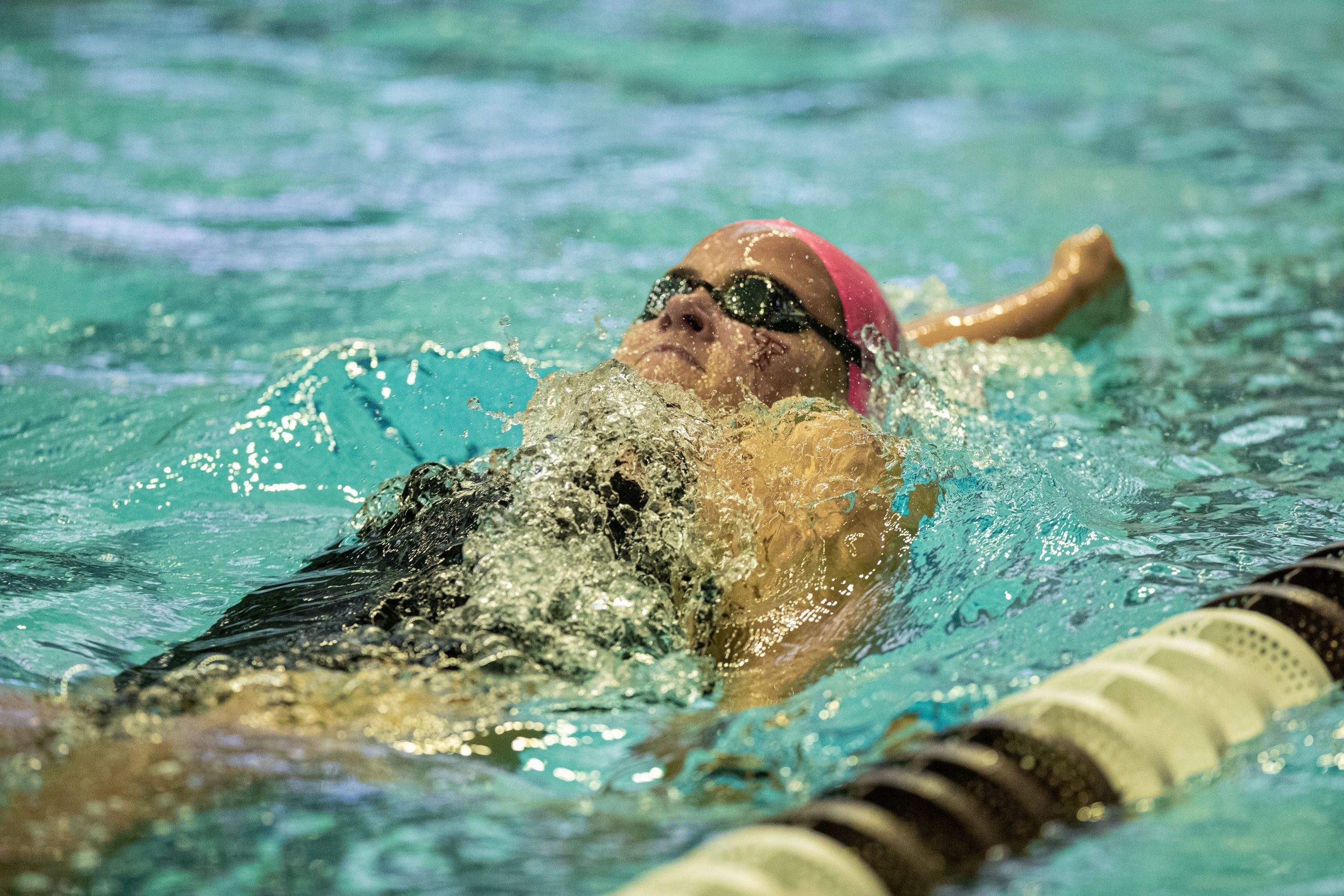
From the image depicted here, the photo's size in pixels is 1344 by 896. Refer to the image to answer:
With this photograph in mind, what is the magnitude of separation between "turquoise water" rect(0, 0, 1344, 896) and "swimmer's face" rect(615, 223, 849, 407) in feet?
1.10

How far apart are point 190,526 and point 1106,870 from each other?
6.52 feet

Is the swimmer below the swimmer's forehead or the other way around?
below

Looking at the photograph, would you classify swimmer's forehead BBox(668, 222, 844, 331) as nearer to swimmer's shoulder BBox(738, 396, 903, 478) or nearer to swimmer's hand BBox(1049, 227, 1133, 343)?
swimmer's shoulder BBox(738, 396, 903, 478)

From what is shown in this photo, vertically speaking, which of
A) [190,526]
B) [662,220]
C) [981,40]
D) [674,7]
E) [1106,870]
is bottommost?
[1106,870]

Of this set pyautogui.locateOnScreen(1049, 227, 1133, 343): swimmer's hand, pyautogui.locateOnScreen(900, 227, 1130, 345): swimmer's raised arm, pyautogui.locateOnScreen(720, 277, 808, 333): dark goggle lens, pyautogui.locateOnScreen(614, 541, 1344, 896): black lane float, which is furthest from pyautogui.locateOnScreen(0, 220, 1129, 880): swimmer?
pyautogui.locateOnScreen(1049, 227, 1133, 343): swimmer's hand

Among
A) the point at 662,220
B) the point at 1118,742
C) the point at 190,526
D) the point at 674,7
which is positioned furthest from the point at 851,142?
the point at 1118,742

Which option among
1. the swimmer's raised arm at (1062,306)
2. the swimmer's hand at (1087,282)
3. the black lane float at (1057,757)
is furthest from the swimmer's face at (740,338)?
the swimmer's hand at (1087,282)

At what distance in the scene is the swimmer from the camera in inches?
58.6

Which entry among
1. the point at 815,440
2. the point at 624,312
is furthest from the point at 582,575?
the point at 624,312

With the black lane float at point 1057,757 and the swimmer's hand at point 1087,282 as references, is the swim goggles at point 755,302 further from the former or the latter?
the swimmer's hand at point 1087,282

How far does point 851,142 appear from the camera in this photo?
19.6 feet

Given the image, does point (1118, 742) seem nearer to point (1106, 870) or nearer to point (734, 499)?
point (1106, 870)

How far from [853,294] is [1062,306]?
131 centimetres

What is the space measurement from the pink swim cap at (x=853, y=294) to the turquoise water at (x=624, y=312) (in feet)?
0.65
